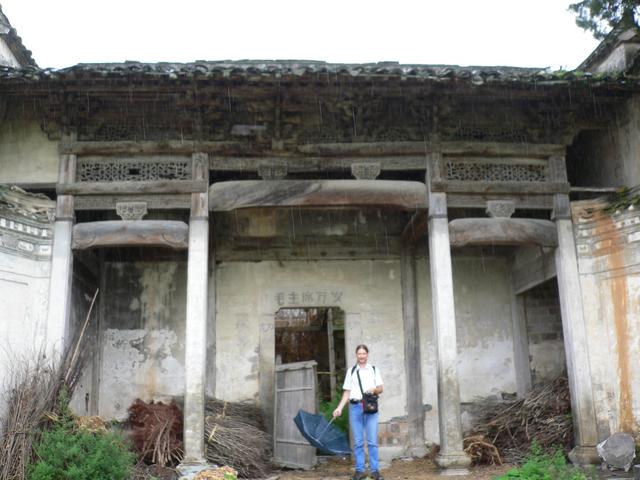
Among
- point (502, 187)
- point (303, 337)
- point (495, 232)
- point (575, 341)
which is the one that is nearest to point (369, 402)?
point (495, 232)

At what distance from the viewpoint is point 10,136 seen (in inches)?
336

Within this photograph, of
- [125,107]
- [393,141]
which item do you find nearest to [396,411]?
[393,141]

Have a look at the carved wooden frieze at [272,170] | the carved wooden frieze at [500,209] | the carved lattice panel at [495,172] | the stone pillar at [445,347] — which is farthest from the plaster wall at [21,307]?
the carved wooden frieze at [500,209]

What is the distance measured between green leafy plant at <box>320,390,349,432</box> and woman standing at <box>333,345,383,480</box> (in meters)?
4.57

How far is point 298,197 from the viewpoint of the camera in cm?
838

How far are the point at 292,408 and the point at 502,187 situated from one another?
411 cm

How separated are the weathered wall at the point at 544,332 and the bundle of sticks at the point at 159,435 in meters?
5.29

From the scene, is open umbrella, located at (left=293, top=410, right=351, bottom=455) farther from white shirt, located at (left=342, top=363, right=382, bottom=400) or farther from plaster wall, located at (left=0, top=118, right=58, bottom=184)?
plaster wall, located at (left=0, top=118, right=58, bottom=184)

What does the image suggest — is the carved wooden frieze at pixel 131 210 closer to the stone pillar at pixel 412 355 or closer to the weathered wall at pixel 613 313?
the stone pillar at pixel 412 355

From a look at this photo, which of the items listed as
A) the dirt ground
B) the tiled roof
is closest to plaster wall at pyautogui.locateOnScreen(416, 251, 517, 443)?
the dirt ground

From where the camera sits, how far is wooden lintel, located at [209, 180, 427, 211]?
8367mm

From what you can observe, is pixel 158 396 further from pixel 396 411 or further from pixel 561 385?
pixel 561 385

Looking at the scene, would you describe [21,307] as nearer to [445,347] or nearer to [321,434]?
[321,434]

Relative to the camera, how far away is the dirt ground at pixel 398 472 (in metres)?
7.84
